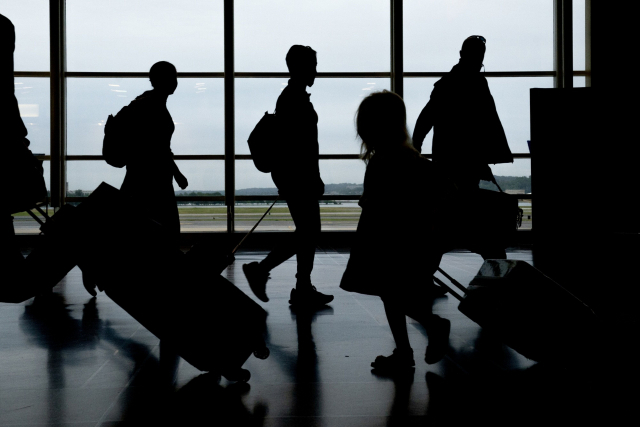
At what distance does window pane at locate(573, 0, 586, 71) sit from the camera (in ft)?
35.3

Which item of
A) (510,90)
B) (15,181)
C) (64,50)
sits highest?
(64,50)

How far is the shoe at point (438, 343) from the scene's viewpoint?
2561mm

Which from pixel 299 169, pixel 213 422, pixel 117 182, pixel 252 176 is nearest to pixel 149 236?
pixel 213 422

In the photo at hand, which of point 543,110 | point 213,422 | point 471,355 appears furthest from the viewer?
point 543,110

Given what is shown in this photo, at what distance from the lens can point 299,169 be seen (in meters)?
4.21

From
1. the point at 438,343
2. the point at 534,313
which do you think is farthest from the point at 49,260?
the point at 534,313

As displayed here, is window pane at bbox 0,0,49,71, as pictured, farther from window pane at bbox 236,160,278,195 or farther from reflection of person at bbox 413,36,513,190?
reflection of person at bbox 413,36,513,190

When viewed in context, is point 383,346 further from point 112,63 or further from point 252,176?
point 112,63

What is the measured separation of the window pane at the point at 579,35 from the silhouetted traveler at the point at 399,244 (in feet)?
31.0

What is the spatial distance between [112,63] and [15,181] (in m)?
8.33

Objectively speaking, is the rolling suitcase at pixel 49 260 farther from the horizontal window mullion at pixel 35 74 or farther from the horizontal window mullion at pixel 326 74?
the horizontal window mullion at pixel 35 74

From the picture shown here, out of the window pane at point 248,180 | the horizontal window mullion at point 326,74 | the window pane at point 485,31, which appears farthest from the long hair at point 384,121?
the window pane at point 485,31

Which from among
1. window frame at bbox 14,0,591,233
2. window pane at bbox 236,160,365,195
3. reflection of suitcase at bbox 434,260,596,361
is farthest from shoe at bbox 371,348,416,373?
window pane at bbox 236,160,365,195

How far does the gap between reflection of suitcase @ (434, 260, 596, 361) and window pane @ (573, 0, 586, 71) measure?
9.60 metres
